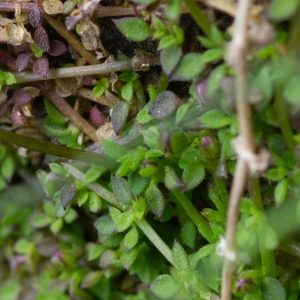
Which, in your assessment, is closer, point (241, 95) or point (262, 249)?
point (241, 95)

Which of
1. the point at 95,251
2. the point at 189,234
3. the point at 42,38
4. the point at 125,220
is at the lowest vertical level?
the point at 95,251

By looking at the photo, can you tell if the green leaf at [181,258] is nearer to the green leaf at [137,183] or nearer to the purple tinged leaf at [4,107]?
the green leaf at [137,183]

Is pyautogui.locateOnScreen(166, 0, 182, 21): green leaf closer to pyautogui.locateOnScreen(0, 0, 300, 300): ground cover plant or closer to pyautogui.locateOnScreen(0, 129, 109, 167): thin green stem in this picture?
pyautogui.locateOnScreen(0, 0, 300, 300): ground cover plant

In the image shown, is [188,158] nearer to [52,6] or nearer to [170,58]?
[170,58]

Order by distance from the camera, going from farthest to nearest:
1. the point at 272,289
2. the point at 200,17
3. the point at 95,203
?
the point at 95,203
the point at 272,289
the point at 200,17

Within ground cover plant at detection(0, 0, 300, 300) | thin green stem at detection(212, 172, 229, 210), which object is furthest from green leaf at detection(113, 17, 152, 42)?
thin green stem at detection(212, 172, 229, 210)

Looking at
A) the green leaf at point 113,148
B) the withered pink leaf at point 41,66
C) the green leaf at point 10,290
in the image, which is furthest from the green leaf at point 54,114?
the green leaf at point 10,290

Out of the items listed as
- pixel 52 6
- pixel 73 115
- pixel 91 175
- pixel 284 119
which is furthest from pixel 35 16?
pixel 284 119
